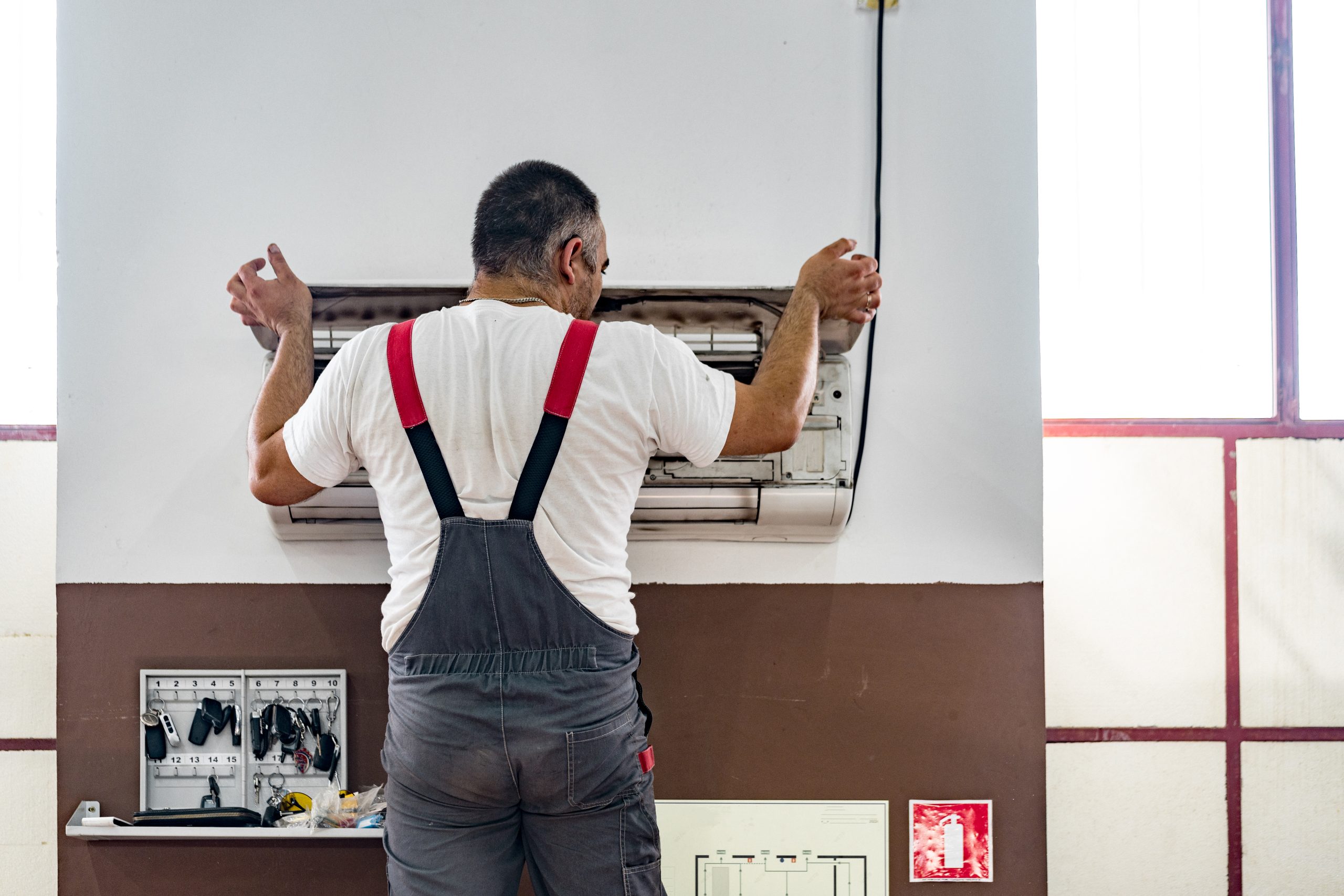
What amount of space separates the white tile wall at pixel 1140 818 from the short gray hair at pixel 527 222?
1820mm

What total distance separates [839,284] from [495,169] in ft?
2.64

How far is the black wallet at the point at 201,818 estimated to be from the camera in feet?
4.85

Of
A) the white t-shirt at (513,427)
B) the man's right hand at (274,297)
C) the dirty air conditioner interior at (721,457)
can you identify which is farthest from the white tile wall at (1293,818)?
the man's right hand at (274,297)

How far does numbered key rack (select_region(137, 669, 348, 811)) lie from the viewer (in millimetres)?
1572

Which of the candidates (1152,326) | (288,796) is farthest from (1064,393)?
(288,796)

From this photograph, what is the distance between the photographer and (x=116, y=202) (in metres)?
1.65

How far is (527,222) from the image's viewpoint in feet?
3.73

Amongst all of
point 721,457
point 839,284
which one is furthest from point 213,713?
point 839,284

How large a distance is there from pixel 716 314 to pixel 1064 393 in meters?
1.15

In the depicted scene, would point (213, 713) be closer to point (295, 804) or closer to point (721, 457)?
point (295, 804)

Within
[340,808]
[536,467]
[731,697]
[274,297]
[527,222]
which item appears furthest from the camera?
[731,697]

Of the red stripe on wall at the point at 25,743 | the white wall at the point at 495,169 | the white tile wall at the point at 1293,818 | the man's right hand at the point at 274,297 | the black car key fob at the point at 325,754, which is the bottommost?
the white tile wall at the point at 1293,818

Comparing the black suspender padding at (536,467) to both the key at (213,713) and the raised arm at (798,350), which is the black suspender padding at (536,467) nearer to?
the raised arm at (798,350)

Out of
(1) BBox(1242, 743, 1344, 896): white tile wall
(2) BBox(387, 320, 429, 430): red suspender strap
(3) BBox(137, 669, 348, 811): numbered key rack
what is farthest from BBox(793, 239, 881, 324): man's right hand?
(1) BBox(1242, 743, 1344, 896): white tile wall
